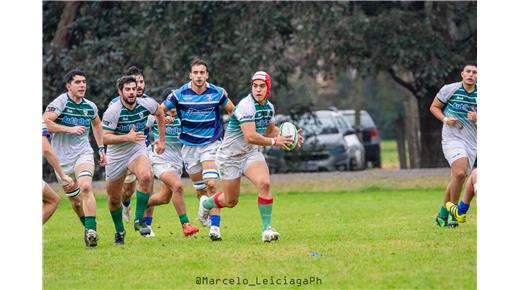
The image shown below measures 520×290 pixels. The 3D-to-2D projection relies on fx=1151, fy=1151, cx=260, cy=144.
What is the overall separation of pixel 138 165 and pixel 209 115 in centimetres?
139

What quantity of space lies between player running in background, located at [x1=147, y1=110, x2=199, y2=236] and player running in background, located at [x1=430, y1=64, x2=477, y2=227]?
3172 millimetres

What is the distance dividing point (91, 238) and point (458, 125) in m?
4.64

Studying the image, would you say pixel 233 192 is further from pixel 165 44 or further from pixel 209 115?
pixel 165 44

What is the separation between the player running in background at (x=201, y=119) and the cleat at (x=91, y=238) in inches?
61.0

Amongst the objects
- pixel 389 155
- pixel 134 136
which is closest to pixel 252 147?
pixel 134 136

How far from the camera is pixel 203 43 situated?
2509 cm

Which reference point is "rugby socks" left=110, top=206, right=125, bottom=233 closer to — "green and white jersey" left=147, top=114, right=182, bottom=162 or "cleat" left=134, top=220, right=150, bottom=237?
"cleat" left=134, top=220, right=150, bottom=237

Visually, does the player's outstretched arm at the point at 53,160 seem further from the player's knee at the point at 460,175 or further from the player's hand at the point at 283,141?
the player's knee at the point at 460,175

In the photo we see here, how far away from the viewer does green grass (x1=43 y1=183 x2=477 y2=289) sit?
32.9ft

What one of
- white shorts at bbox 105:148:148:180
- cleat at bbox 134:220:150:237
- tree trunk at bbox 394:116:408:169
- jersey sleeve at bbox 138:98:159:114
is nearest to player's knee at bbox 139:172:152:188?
white shorts at bbox 105:148:148:180

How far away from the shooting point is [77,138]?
13.2 m

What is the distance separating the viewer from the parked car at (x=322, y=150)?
26.8 metres

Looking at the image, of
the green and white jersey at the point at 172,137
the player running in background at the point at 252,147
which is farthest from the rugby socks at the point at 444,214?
the green and white jersey at the point at 172,137
